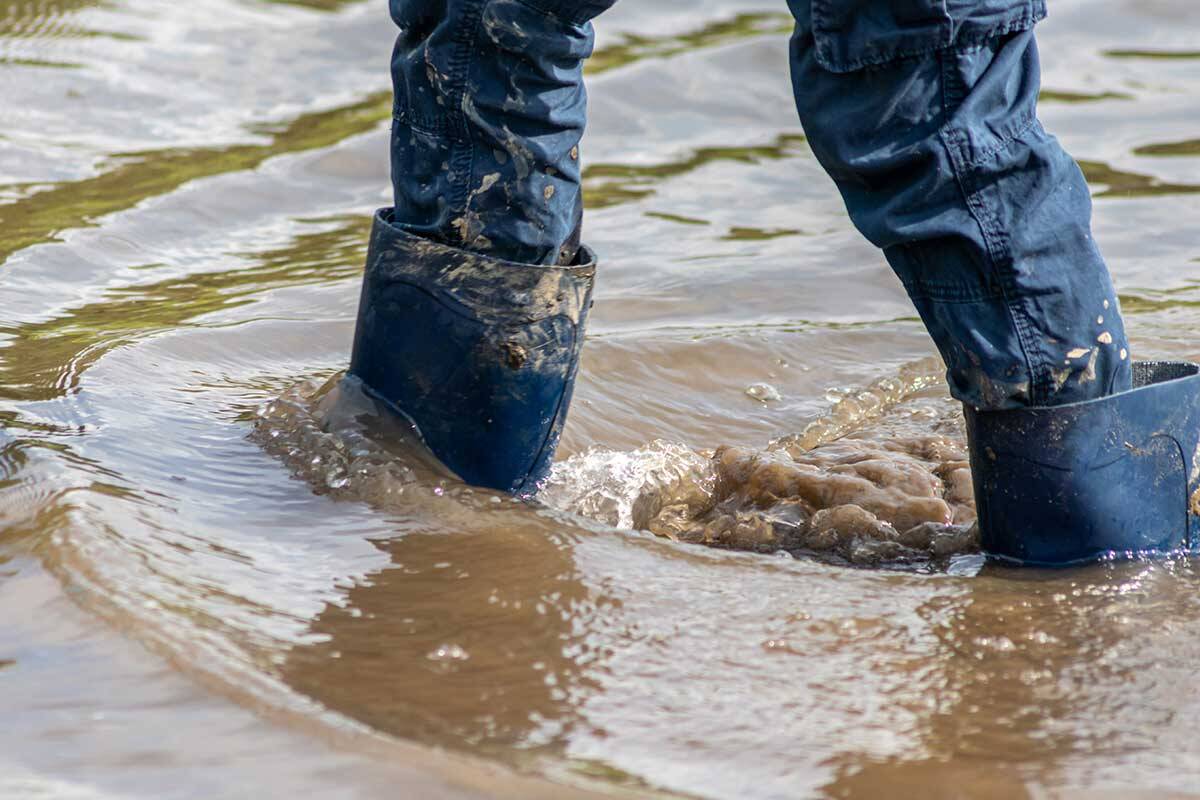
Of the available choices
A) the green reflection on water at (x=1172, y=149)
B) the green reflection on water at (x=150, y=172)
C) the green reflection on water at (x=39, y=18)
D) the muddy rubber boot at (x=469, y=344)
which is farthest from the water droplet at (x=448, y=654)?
the green reflection on water at (x=39, y=18)

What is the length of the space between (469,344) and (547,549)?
1.27 ft

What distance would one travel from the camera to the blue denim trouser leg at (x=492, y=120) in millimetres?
2037

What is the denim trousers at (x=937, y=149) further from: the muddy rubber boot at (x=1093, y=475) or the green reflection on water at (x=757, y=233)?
the green reflection on water at (x=757, y=233)

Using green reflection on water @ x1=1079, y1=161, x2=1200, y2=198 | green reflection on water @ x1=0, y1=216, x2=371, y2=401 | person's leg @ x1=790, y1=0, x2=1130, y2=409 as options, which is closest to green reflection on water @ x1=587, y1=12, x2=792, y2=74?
green reflection on water @ x1=1079, y1=161, x2=1200, y2=198

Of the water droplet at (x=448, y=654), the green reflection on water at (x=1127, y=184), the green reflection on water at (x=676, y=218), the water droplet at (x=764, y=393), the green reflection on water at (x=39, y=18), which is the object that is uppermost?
the green reflection on water at (x=39, y=18)

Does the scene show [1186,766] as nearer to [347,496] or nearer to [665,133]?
[347,496]

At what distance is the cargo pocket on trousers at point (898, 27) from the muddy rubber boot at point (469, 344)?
1.91 ft

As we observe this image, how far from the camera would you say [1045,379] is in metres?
1.89

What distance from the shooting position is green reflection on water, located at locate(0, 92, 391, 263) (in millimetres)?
3652

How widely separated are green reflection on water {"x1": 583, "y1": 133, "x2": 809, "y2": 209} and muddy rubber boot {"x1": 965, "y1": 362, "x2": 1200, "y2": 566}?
2514 millimetres

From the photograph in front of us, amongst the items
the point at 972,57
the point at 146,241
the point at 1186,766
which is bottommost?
the point at 1186,766

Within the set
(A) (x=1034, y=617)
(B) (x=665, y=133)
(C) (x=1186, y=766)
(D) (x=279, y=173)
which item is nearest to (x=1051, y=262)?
(A) (x=1034, y=617)

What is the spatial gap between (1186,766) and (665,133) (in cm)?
395

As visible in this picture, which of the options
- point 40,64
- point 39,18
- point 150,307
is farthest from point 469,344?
point 39,18
